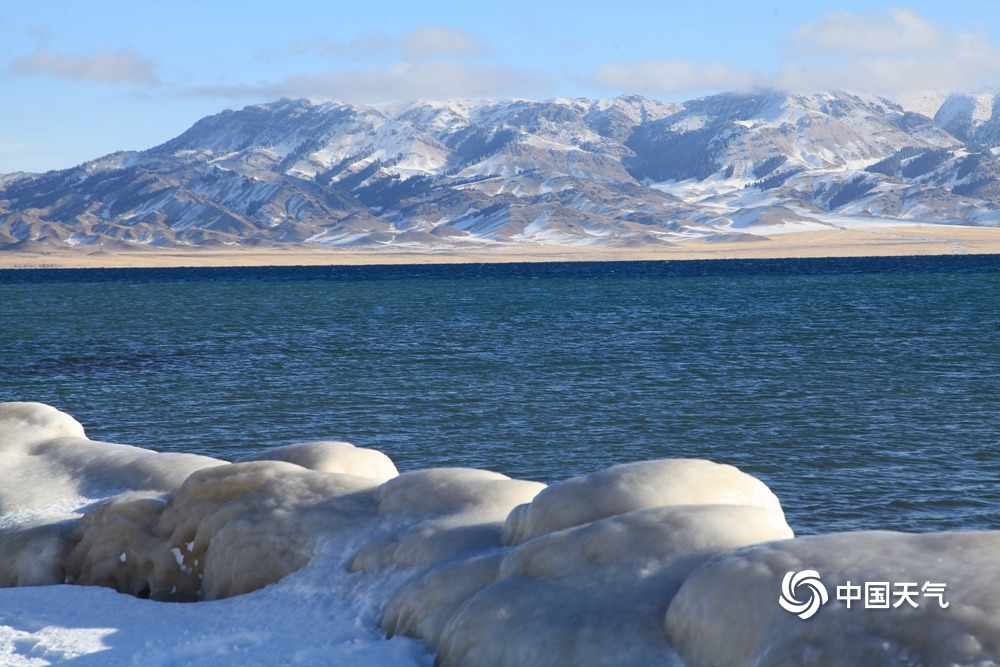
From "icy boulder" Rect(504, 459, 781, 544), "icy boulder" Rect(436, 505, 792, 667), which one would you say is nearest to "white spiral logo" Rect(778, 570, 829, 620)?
"icy boulder" Rect(436, 505, 792, 667)

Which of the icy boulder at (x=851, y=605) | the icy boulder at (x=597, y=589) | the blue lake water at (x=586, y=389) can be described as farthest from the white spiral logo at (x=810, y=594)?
the blue lake water at (x=586, y=389)

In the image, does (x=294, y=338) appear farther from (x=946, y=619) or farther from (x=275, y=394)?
(x=946, y=619)

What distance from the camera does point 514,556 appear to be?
9078 millimetres

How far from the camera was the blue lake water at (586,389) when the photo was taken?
20328 millimetres

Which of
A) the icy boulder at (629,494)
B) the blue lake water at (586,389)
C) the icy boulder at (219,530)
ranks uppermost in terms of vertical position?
the icy boulder at (629,494)

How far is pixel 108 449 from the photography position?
1508 cm

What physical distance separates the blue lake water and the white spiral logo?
29.3 ft

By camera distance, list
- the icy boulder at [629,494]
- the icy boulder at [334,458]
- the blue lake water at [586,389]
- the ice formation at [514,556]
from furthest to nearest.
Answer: the blue lake water at [586,389], the icy boulder at [334,458], the icy boulder at [629,494], the ice formation at [514,556]

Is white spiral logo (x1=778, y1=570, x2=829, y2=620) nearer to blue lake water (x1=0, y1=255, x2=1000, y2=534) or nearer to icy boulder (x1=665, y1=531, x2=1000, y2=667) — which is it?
icy boulder (x1=665, y1=531, x2=1000, y2=667)

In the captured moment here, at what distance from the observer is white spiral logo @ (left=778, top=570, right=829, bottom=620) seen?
7.06m

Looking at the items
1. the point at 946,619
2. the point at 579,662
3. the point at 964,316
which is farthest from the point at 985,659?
the point at 964,316

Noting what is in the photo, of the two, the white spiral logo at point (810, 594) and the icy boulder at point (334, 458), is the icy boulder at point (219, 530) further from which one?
the white spiral logo at point (810, 594)

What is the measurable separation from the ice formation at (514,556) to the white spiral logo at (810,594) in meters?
0.05

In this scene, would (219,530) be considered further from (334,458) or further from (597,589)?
(597,589)
